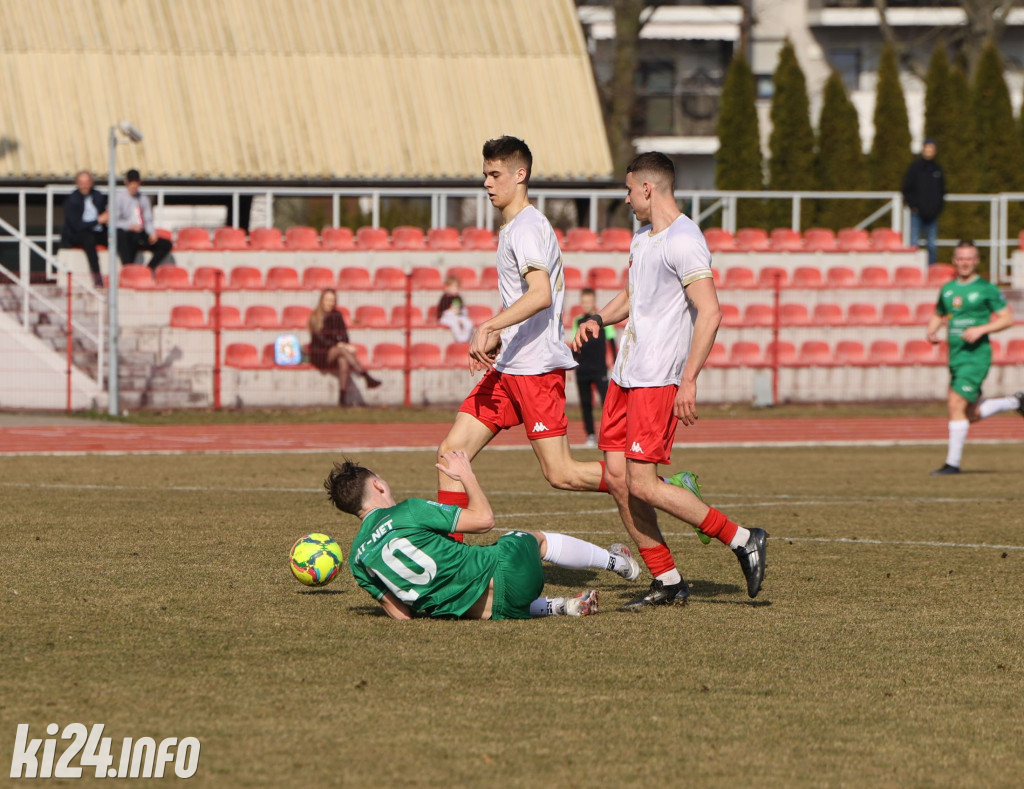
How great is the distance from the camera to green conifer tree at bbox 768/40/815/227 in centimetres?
4025

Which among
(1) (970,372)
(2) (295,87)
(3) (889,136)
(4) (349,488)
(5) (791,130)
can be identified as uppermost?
(2) (295,87)

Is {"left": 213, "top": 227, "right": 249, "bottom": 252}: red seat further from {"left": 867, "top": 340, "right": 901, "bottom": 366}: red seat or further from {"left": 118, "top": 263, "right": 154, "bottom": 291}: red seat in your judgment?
{"left": 867, "top": 340, "right": 901, "bottom": 366}: red seat

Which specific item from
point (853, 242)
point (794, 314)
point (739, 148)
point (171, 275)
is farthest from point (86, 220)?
point (739, 148)

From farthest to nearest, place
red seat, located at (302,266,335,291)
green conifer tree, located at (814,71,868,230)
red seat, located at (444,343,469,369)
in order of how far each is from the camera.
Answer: green conifer tree, located at (814,71,868,230) < red seat, located at (302,266,335,291) < red seat, located at (444,343,469,369)

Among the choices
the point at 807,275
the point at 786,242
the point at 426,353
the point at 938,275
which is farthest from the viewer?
the point at 786,242

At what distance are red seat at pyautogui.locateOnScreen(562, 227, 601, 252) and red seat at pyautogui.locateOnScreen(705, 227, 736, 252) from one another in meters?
1.91

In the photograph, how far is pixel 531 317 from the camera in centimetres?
802

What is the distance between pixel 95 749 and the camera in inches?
193

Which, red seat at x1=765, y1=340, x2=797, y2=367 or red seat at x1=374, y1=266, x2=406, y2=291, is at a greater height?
red seat at x1=374, y1=266, x2=406, y2=291

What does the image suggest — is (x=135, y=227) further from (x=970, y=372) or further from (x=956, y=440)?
(x=970, y=372)

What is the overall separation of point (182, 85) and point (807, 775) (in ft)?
94.1

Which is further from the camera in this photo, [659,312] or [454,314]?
[454,314]

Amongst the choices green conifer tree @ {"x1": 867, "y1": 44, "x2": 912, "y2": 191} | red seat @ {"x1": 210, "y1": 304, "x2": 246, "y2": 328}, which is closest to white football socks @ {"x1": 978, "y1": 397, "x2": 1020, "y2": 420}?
red seat @ {"x1": 210, "y1": 304, "x2": 246, "y2": 328}

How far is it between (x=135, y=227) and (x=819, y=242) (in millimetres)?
11917
